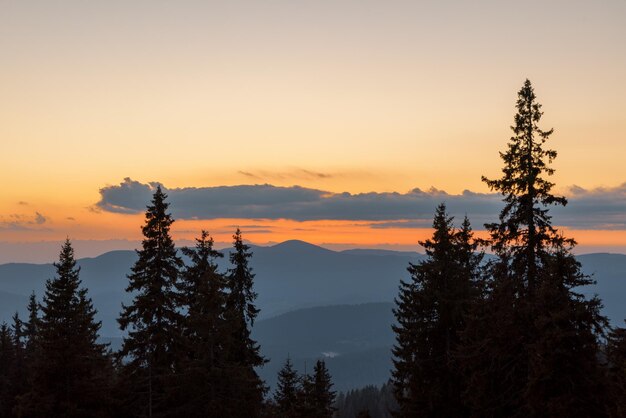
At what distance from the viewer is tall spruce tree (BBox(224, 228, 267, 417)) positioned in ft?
105

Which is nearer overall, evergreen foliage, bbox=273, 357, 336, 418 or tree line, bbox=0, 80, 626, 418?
tree line, bbox=0, 80, 626, 418

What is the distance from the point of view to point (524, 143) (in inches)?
998

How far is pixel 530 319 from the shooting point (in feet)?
75.1

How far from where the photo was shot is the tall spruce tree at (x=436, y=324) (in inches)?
1198

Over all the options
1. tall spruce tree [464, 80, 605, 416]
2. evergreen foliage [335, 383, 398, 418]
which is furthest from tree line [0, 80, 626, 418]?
evergreen foliage [335, 383, 398, 418]

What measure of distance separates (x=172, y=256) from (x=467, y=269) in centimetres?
1674

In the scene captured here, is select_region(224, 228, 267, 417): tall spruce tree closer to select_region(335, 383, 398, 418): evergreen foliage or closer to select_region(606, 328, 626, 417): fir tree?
select_region(606, 328, 626, 417): fir tree

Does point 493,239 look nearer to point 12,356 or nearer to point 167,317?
point 167,317

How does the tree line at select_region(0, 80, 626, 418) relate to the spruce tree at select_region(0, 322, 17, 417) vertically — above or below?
above

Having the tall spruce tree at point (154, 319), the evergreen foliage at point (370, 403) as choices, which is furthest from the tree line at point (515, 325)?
the evergreen foliage at point (370, 403)

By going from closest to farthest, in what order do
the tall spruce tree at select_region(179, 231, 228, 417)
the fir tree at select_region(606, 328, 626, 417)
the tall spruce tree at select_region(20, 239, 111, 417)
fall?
1. the fir tree at select_region(606, 328, 626, 417)
2. the tall spruce tree at select_region(20, 239, 111, 417)
3. the tall spruce tree at select_region(179, 231, 228, 417)

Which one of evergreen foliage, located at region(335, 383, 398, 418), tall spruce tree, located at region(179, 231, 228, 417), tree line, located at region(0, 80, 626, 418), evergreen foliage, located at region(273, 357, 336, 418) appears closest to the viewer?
tree line, located at region(0, 80, 626, 418)

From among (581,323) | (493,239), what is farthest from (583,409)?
(493,239)

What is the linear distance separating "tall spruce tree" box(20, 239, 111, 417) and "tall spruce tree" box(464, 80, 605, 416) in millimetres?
19562
